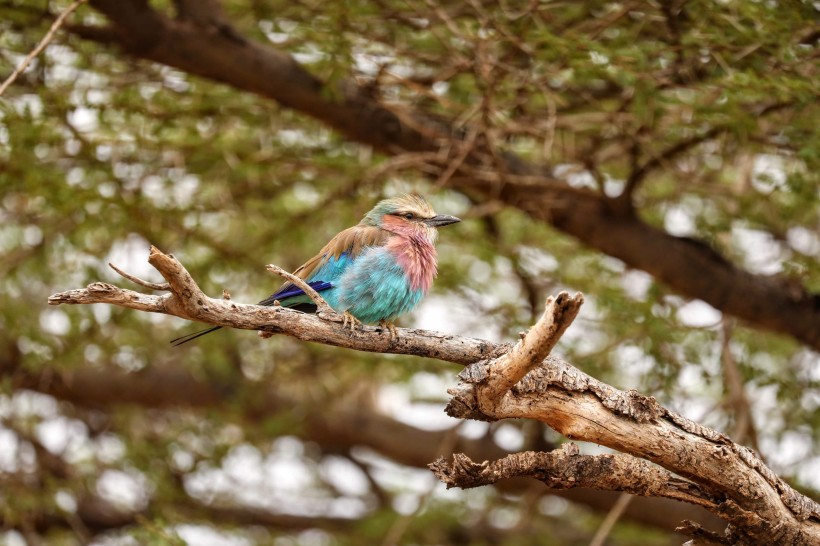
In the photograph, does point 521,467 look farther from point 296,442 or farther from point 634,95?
point 296,442

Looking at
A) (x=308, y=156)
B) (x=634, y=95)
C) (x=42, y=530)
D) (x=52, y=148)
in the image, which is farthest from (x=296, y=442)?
(x=634, y=95)

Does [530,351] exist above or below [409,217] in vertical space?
above

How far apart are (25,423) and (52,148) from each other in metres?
2.35

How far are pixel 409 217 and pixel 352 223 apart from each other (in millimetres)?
1769

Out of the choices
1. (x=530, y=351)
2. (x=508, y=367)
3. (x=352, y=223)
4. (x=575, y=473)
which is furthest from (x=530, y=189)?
(x=530, y=351)

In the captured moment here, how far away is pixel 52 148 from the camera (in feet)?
20.3

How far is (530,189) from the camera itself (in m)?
6.16

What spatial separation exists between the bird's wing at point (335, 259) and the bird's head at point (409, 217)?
123 mm

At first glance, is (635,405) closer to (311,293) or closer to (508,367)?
(508,367)

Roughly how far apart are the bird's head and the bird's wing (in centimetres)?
12

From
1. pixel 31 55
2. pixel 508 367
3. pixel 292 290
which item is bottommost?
pixel 292 290

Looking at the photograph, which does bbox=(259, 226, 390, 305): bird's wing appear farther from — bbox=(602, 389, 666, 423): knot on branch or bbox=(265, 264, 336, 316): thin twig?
bbox=(602, 389, 666, 423): knot on branch

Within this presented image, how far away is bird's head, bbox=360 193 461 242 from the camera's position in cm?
499

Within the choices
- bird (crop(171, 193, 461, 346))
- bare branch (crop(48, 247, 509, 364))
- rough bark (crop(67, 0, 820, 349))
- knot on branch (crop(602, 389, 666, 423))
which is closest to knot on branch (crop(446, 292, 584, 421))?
bare branch (crop(48, 247, 509, 364))
